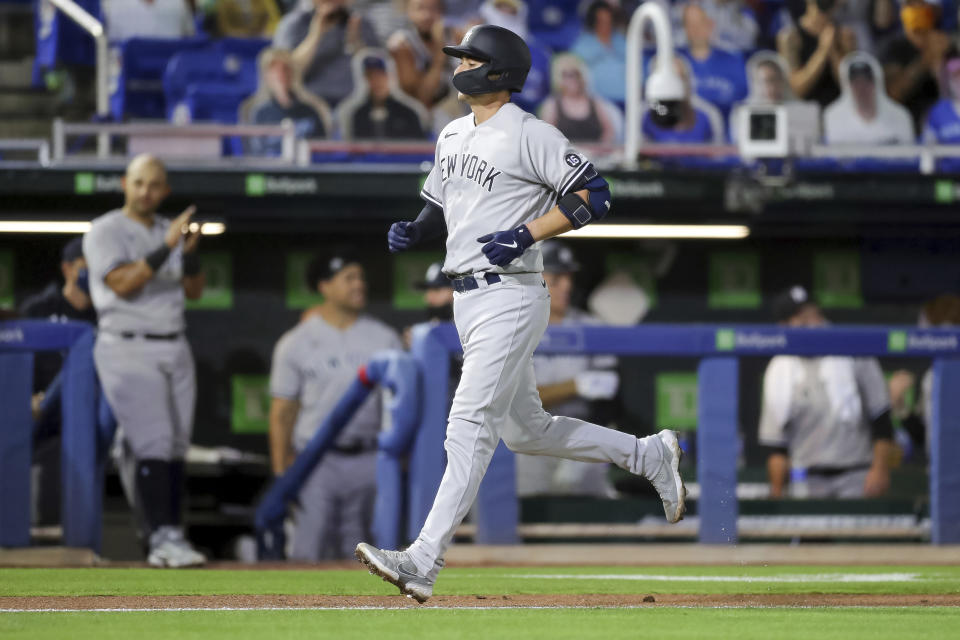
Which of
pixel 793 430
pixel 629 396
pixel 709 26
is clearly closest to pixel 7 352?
pixel 629 396

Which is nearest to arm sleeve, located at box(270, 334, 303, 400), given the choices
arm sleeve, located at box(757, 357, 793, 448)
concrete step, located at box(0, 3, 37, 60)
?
arm sleeve, located at box(757, 357, 793, 448)

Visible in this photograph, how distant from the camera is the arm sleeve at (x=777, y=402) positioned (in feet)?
24.1

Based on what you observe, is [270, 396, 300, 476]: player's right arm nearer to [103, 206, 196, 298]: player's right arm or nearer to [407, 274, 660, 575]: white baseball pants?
[103, 206, 196, 298]: player's right arm

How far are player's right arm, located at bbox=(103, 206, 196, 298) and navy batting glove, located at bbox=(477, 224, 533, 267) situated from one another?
8.55 feet

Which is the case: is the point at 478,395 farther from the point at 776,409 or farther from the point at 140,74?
the point at 140,74

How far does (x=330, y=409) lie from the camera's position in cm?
770

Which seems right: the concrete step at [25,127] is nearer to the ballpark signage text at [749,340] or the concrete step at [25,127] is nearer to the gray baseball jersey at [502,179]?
the ballpark signage text at [749,340]

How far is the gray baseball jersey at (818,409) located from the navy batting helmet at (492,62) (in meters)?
3.24

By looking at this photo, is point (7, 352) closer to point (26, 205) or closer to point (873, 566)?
point (26, 205)

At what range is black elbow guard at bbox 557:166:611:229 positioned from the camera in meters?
4.25

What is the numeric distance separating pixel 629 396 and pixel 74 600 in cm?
366

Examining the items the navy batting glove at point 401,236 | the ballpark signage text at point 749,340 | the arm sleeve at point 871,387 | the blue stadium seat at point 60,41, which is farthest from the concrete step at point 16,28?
the navy batting glove at point 401,236

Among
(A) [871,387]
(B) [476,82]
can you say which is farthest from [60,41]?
(B) [476,82]

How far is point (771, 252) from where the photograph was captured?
907cm
